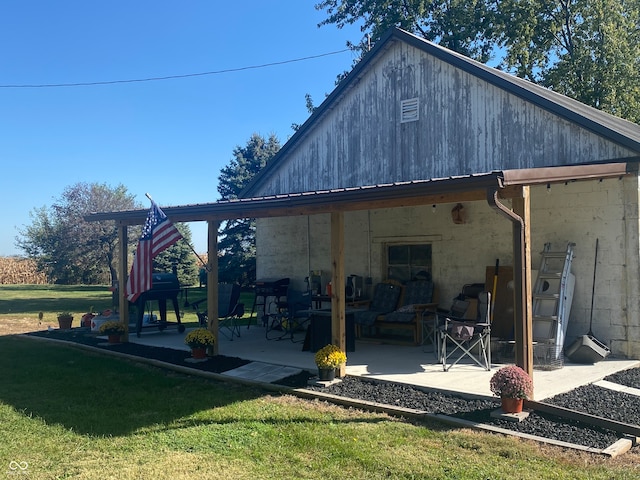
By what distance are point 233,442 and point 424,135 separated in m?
7.19

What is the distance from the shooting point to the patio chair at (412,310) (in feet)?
29.1

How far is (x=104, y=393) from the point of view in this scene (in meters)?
6.46

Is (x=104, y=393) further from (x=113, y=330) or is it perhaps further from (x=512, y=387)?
(x=512, y=387)

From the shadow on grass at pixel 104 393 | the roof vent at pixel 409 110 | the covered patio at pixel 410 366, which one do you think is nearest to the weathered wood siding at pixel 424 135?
the roof vent at pixel 409 110

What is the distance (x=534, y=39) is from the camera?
20391 mm

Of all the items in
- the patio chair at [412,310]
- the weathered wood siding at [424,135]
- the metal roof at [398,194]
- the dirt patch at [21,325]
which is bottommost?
the dirt patch at [21,325]

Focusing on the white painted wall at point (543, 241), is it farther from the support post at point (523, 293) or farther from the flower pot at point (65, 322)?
the flower pot at point (65, 322)

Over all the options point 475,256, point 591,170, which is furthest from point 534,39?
point 591,170

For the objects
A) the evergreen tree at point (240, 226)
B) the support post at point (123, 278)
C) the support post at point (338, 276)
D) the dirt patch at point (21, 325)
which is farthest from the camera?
the evergreen tree at point (240, 226)

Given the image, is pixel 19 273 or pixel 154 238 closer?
pixel 154 238

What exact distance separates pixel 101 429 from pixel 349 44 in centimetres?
1953

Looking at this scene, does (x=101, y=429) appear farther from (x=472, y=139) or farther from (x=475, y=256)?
(x=472, y=139)

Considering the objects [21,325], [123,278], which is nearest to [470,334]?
[123,278]

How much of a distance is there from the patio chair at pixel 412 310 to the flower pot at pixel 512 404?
12.2 feet
